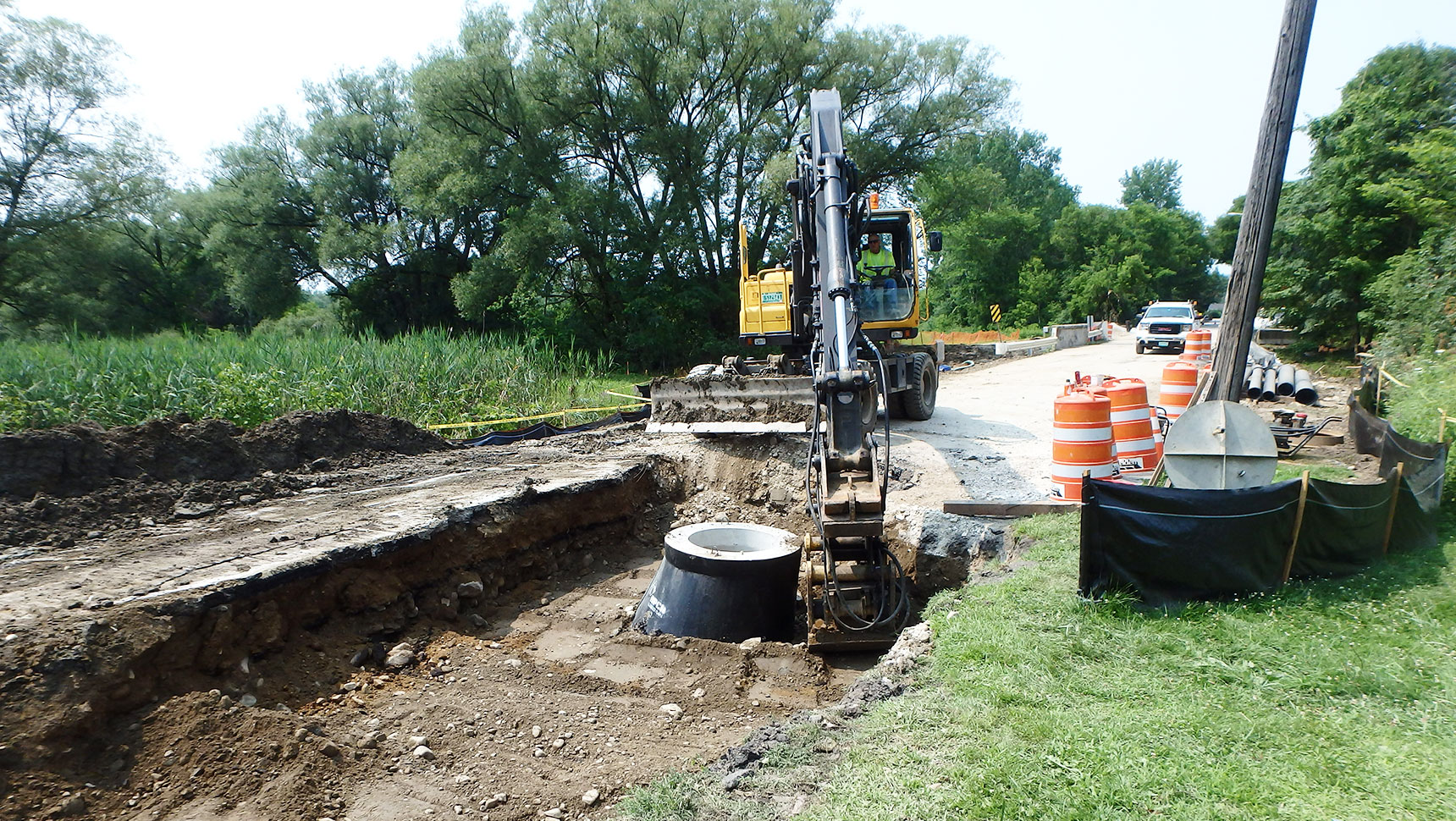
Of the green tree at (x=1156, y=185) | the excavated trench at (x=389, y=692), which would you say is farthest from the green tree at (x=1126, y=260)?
the excavated trench at (x=389, y=692)

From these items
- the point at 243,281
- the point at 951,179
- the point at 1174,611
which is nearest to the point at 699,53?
the point at 951,179

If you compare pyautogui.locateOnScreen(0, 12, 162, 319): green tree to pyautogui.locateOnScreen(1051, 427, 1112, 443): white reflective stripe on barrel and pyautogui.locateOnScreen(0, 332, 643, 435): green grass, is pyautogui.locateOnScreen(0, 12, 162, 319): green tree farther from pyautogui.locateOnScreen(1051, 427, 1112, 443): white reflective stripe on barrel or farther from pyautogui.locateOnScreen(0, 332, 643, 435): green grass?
pyautogui.locateOnScreen(1051, 427, 1112, 443): white reflective stripe on barrel

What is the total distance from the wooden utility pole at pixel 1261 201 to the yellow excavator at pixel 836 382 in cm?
323

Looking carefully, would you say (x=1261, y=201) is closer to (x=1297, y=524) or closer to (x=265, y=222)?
(x=1297, y=524)

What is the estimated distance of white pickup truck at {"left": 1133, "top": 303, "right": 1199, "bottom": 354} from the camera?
27266 millimetres

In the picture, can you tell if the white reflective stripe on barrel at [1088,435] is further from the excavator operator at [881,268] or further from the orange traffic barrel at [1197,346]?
the orange traffic barrel at [1197,346]

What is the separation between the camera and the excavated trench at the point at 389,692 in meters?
3.76

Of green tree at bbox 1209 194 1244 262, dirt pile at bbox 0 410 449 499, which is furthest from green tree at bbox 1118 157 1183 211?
dirt pile at bbox 0 410 449 499

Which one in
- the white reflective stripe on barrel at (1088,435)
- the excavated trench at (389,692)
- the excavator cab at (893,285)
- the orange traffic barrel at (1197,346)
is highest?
the excavator cab at (893,285)

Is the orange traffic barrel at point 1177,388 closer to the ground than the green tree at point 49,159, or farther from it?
closer to the ground

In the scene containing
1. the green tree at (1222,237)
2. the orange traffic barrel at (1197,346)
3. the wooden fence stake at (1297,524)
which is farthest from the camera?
the green tree at (1222,237)

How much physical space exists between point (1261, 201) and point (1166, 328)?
75.7 feet

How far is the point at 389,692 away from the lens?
501 centimetres

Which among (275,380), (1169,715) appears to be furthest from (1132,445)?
(275,380)
